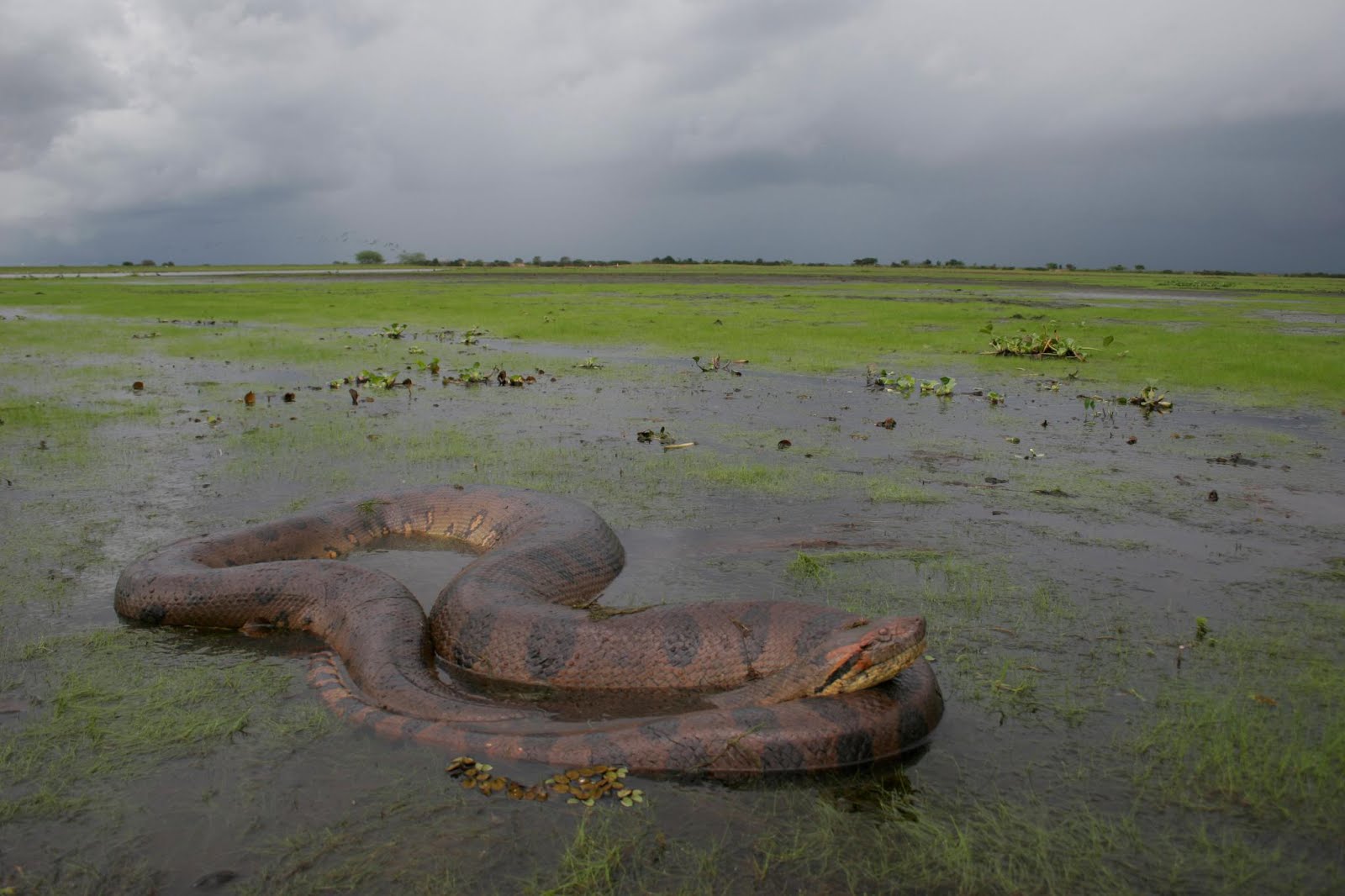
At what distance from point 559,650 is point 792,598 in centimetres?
178

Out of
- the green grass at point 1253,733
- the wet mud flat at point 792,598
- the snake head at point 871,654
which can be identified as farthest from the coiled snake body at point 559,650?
the green grass at point 1253,733

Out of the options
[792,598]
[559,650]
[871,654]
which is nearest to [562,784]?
[559,650]

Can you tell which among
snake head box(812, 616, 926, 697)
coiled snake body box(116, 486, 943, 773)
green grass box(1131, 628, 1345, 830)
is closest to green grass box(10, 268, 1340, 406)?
green grass box(1131, 628, 1345, 830)

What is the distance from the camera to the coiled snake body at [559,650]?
14.2 feet

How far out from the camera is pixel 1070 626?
5766 millimetres

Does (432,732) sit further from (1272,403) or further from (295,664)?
(1272,403)

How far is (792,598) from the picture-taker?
6.25 m

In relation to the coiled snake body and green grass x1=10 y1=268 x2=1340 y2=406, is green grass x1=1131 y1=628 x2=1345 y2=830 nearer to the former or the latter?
the coiled snake body

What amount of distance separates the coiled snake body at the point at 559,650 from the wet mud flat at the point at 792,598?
0.18 metres

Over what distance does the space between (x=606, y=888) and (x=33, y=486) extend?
8232mm

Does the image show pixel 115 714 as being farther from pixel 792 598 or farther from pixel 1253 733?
pixel 1253 733

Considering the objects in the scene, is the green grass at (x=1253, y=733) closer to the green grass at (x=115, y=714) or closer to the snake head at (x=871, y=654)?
the snake head at (x=871, y=654)

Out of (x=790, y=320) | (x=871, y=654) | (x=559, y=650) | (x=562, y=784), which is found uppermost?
(x=790, y=320)

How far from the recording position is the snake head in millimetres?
4406
